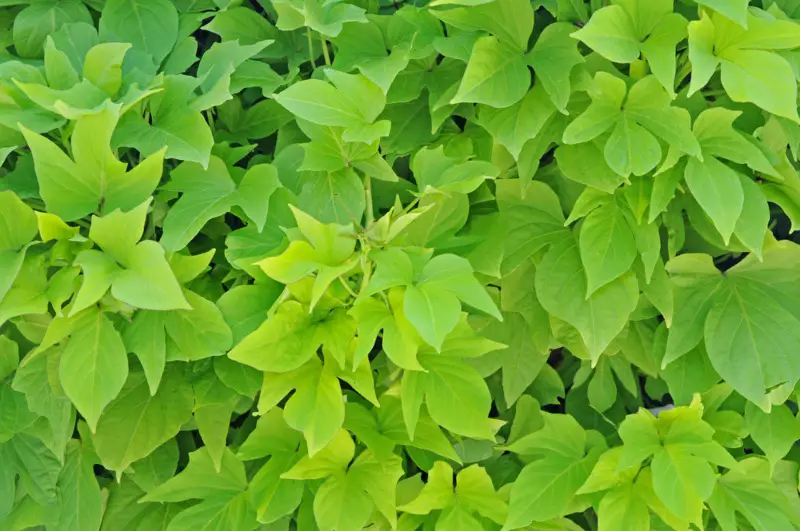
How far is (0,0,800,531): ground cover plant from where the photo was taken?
85cm

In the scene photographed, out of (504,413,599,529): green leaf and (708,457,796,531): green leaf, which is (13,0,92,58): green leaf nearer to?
(504,413,599,529): green leaf

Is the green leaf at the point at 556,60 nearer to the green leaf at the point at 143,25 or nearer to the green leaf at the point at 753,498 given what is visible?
the green leaf at the point at 143,25

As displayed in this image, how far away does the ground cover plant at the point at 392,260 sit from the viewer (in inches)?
33.7

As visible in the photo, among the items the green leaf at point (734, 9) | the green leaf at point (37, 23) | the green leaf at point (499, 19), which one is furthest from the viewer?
the green leaf at point (37, 23)

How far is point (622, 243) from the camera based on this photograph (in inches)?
37.7

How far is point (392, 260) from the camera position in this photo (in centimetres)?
85

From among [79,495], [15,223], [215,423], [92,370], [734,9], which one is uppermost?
[734,9]

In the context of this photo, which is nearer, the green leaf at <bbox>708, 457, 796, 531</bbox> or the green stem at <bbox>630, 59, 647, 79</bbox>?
the green stem at <bbox>630, 59, 647, 79</bbox>

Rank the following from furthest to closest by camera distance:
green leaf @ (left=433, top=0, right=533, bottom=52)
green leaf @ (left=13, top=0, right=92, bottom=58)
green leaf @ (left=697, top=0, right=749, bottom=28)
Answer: green leaf @ (left=13, top=0, right=92, bottom=58), green leaf @ (left=433, top=0, right=533, bottom=52), green leaf @ (left=697, top=0, right=749, bottom=28)

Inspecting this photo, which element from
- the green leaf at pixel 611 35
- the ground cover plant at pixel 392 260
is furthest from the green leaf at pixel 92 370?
the green leaf at pixel 611 35

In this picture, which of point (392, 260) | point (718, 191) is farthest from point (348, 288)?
point (718, 191)

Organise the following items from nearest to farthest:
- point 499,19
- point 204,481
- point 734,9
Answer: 1. point 734,9
2. point 499,19
3. point 204,481

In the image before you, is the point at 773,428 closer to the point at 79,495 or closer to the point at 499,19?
the point at 499,19

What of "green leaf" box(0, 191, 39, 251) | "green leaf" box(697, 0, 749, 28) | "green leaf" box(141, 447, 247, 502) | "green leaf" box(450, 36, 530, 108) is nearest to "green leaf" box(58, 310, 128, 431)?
"green leaf" box(0, 191, 39, 251)
